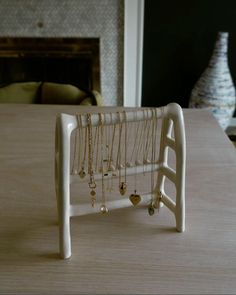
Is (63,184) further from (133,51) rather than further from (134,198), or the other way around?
(133,51)

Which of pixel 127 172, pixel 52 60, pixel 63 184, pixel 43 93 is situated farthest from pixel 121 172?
pixel 52 60

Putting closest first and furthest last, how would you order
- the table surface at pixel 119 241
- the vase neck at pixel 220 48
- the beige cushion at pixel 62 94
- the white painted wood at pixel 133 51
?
the table surface at pixel 119 241 < the beige cushion at pixel 62 94 < the vase neck at pixel 220 48 < the white painted wood at pixel 133 51

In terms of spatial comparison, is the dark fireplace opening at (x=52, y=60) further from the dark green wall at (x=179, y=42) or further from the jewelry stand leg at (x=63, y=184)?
the jewelry stand leg at (x=63, y=184)

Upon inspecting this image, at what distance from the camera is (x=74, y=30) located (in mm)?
2330

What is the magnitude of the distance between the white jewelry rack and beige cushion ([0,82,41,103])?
1296 mm

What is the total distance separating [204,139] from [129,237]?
1.51ft

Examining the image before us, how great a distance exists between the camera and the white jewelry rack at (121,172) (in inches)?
18.3

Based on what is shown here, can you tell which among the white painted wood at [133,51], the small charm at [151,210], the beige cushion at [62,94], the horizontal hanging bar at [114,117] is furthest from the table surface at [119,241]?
the white painted wood at [133,51]

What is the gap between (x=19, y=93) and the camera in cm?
177

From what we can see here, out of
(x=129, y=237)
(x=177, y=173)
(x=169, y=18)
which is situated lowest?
(x=129, y=237)

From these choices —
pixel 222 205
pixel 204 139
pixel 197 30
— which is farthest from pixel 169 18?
pixel 222 205

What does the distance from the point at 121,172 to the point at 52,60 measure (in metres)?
2.10

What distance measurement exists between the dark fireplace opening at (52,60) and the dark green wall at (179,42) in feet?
1.35

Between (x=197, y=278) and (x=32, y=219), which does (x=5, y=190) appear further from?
(x=197, y=278)
